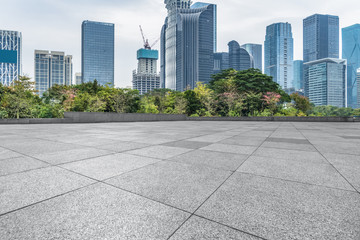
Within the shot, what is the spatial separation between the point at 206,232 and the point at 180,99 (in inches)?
1408

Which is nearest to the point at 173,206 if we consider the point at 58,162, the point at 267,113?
the point at 58,162

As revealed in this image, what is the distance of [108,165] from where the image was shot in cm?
340

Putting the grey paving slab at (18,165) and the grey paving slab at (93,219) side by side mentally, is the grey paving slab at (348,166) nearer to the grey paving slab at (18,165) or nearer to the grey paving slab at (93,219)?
the grey paving slab at (93,219)

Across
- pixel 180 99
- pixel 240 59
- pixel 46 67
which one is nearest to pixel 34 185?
pixel 180 99

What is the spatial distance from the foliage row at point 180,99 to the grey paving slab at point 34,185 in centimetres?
2155

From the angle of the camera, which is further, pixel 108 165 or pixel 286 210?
pixel 108 165

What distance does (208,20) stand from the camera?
170 metres

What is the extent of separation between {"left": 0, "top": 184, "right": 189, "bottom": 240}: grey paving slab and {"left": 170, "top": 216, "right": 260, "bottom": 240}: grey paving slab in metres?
0.08

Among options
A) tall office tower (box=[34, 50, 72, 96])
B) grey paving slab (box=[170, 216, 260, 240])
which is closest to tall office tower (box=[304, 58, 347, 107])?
grey paving slab (box=[170, 216, 260, 240])

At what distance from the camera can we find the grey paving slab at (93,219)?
4.68 feet

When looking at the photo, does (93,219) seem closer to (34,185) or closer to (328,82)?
(34,185)

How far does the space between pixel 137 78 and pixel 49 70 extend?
93.9 metres

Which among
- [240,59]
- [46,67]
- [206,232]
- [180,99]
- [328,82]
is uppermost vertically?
[240,59]

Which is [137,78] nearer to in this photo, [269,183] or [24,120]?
[24,120]
